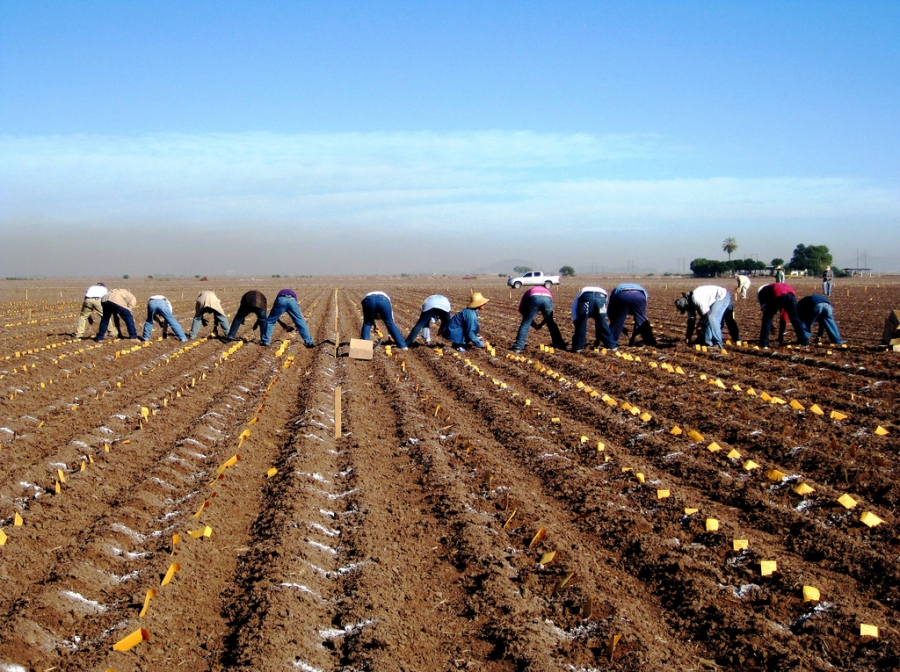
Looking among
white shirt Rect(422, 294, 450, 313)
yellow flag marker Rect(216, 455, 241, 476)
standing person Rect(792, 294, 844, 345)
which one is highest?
white shirt Rect(422, 294, 450, 313)

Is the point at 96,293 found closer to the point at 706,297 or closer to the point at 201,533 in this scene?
the point at 706,297

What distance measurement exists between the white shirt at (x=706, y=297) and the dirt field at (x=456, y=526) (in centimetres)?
353

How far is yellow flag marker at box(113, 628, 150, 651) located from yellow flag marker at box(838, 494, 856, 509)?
4.45 metres

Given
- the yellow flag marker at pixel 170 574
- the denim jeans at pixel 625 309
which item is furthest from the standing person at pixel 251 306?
the yellow flag marker at pixel 170 574

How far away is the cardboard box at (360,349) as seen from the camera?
41.2 ft

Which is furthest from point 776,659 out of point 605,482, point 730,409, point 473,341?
point 473,341

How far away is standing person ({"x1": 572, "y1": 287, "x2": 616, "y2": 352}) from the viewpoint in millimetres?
13781

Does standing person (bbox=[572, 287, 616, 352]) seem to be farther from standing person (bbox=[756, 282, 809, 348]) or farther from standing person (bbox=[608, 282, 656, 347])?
standing person (bbox=[756, 282, 809, 348])

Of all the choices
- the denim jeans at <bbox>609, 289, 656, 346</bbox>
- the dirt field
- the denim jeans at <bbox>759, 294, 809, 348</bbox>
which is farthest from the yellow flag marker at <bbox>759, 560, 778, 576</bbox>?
the denim jeans at <bbox>759, 294, 809, 348</bbox>

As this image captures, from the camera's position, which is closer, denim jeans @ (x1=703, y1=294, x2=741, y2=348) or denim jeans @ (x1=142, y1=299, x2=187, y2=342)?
denim jeans @ (x1=703, y1=294, x2=741, y2=348)

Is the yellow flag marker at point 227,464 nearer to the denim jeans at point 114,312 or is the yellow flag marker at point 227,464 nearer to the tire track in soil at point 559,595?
the tire track in soil at point 559,595

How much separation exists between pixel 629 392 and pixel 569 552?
5570 mm

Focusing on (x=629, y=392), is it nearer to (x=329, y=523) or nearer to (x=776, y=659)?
(x=329, y=523)

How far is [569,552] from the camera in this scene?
4938 millimetres
